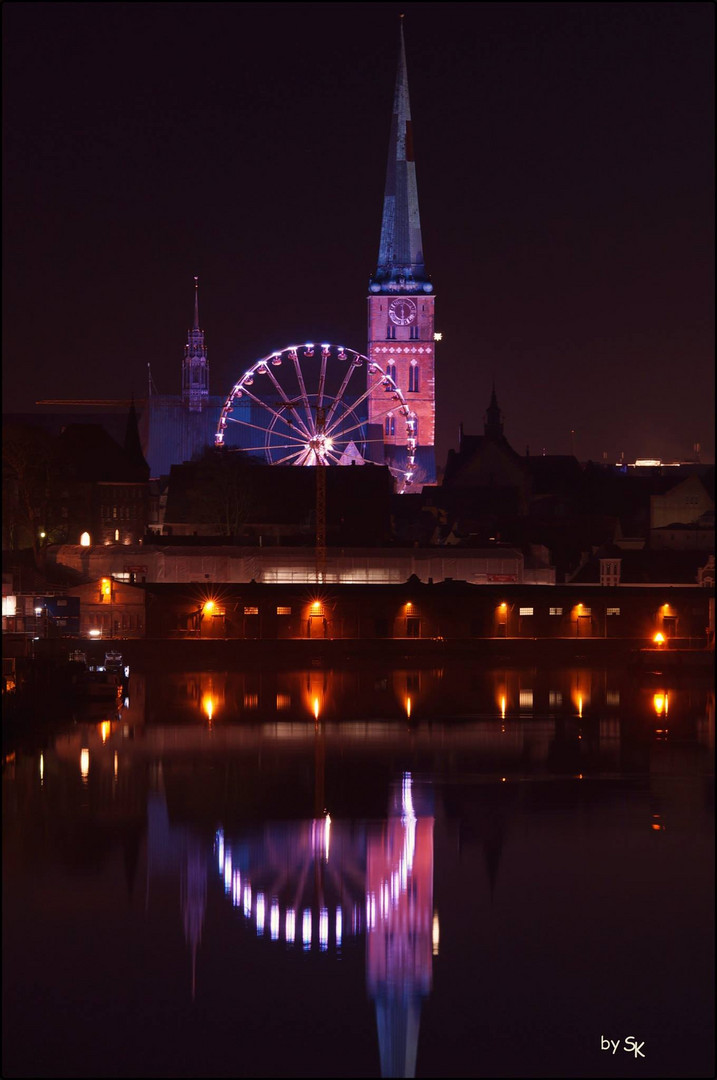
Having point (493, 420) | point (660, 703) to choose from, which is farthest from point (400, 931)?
point (493, 420)

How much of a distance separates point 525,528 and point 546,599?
40.0 feet

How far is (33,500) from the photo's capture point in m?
61.3

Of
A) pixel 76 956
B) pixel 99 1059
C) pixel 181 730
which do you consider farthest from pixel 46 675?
pixel 99 1059

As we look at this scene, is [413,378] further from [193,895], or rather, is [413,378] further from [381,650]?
[193,895]

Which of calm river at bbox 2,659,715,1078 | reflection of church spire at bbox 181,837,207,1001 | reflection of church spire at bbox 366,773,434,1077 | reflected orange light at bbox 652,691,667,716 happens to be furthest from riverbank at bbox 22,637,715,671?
reflection of church spire at bbox 181,837,207,1001

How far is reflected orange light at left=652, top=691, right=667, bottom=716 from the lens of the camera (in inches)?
1471

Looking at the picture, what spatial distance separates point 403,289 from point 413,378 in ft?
21.0

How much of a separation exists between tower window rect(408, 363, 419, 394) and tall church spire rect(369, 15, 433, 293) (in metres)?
5.53

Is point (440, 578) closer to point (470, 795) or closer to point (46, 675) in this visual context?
point (46, 675)

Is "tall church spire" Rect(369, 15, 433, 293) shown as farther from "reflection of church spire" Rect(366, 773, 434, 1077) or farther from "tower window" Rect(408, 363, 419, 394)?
"reflection of church spire" Rect(366, 773, 434, 1077)

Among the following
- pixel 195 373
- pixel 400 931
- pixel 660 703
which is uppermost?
pixel 195 373

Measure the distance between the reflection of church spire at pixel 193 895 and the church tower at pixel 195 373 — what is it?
77.4 metres

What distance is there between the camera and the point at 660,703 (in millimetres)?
39125

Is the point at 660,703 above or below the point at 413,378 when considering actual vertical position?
below
